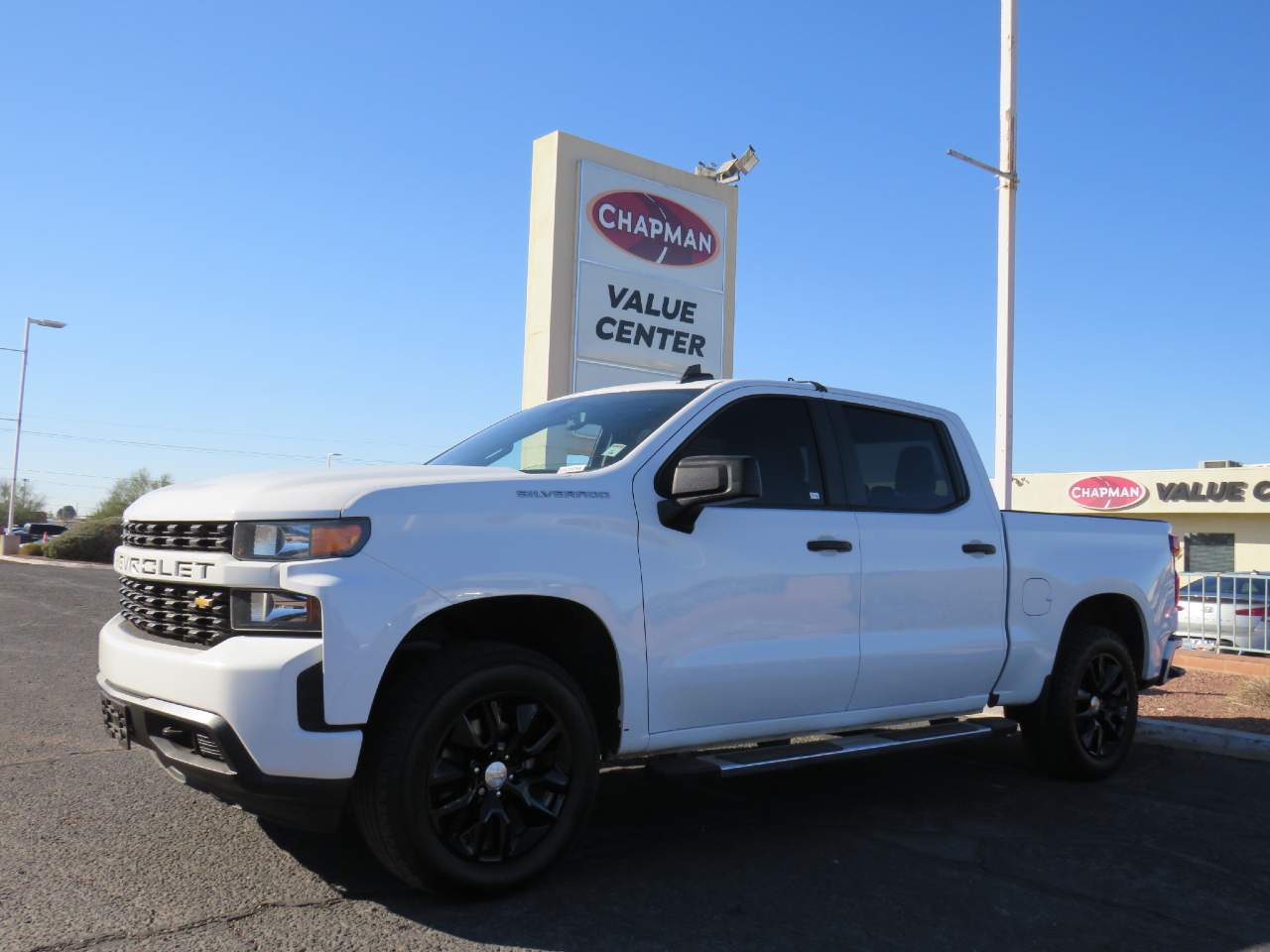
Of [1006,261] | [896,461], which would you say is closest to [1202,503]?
[1006,261]

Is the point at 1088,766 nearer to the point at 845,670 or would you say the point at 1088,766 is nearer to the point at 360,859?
the point at 845,670

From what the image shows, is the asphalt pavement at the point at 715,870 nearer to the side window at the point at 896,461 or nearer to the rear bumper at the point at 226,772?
the rear bumper at the point at 226,772

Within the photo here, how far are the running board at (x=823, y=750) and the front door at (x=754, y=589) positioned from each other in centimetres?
14

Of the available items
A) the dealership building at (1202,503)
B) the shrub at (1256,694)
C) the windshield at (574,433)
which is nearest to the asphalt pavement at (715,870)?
the windshield at (574,433)

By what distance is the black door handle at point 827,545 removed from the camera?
16.4ft

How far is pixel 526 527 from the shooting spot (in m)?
4.15

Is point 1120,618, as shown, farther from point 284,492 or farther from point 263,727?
point 263,727

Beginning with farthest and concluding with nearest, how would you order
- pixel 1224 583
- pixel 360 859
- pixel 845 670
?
pixel 1224 583 → pixel 845 670 → pixel 360 859

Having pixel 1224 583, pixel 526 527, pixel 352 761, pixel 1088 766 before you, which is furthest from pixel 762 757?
pixel 1224 583

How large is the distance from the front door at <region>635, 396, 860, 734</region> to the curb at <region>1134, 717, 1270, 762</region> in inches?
145

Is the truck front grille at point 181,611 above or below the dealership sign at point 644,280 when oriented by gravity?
below

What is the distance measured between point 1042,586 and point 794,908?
9.26 ft

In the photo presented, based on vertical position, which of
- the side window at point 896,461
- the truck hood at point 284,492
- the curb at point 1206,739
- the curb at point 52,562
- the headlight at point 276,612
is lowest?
the curb at point 52,562

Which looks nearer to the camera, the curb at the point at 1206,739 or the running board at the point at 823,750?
the running board at the point at 823,750
